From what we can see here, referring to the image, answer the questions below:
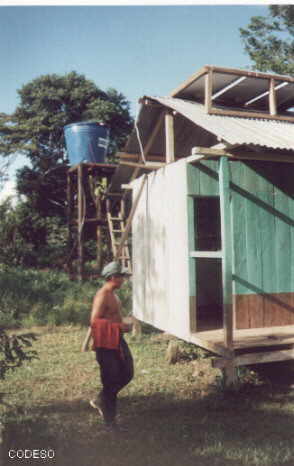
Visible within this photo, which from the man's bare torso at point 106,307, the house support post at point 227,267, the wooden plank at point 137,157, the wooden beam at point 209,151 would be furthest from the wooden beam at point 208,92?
the man's bare torso at point 106,307

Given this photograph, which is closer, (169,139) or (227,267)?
(227,267)

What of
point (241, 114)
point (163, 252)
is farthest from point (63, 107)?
point (163, 252)

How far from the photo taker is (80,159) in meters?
14.3

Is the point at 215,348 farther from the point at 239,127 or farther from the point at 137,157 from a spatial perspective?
the point at 137,157

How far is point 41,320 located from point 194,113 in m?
6.13

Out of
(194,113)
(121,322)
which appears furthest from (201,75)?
(121,322)

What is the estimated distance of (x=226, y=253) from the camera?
217 inches

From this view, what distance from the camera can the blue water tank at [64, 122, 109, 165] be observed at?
14062mm

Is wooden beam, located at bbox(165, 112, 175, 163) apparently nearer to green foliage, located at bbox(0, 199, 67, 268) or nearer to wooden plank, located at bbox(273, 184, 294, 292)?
wooden plank, located at bbox(273, 184, 294, 292)

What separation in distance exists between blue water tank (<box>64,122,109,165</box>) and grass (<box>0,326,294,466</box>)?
8263mm

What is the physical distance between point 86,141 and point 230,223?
9063 mm

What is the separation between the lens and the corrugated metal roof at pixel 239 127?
548 centimetres

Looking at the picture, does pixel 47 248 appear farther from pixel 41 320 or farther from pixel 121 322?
pixel 121 322

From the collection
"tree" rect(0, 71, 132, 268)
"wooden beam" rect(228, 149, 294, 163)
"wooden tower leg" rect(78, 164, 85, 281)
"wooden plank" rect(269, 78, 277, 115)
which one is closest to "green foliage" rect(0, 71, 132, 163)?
"tree" rect(0, 71, 132, 268)
